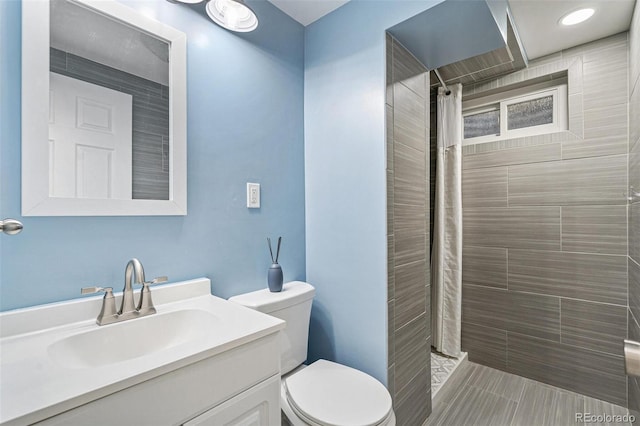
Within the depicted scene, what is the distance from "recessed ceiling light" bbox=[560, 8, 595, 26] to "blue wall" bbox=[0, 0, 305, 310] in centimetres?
148

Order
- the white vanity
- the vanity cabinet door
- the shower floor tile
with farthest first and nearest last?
the shower floor tile < the vanity cabinet door < the white vanity

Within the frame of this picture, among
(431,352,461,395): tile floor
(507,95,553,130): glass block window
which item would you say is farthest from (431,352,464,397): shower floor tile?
(507,95,553,130): glass block window

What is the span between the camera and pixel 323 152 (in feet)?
5.38

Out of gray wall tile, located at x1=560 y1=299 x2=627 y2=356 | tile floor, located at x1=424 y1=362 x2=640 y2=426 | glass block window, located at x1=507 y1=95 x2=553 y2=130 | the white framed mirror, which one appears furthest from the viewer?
glass block window, located at x1=507 y1=95 x2=553 y2=130

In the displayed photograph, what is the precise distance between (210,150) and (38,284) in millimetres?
737

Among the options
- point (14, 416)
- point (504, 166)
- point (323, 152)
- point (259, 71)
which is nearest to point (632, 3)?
point (504, 166)

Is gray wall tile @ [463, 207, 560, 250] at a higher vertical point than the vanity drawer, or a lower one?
higher

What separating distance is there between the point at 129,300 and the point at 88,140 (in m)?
0.55

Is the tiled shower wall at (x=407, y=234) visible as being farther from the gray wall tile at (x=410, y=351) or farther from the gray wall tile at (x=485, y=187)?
the gray wall tile at (x=485, y=187)

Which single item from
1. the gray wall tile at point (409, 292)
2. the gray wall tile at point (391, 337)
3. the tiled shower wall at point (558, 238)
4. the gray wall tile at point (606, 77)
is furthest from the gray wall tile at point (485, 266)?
the gray wall tile at point (391, 337)

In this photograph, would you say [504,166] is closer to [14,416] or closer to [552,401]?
[552,401]

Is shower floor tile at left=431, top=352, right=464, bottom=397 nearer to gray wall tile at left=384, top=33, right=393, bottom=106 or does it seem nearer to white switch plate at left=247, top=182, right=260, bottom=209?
white switch plate at left=247, top=182, right=260, bottom=209

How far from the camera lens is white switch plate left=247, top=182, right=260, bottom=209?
1.44 m

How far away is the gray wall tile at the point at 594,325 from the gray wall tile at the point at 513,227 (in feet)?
1.31
